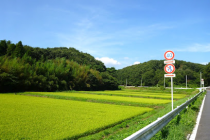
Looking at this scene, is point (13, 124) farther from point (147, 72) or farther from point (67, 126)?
point (147, 72)

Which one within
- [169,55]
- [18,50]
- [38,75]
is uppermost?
[18,50]

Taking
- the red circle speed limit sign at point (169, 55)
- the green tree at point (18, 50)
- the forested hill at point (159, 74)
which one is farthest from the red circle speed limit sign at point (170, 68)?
the forested hill at point (159, 74)

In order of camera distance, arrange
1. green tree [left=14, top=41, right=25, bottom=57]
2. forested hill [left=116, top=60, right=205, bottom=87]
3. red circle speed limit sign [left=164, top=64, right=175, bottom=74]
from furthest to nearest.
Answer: forested hill [left=116, top=60, right=205, bottom=87]
green tree [left=14, top=41, right=25, bottom=57]
red circle speed limit sign [left=164, top=64, right=175, bottom=74]

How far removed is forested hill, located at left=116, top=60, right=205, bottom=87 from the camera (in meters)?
73.5

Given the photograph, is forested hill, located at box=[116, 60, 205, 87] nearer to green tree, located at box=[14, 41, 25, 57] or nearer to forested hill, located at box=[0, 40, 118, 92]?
forested hill, located at box=[0, 40, 118, 92]

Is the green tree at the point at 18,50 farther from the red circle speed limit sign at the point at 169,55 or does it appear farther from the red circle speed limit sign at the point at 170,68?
the red circle speed limit sign at the point at 170,68

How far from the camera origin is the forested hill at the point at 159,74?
2894 inches

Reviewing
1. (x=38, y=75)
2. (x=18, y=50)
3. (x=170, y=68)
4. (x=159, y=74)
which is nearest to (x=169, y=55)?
(x=170, y=68)

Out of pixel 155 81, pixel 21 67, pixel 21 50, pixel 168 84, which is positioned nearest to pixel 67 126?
pixel 21 67

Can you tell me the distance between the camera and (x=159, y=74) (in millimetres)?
80812

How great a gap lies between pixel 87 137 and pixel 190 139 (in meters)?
3.21

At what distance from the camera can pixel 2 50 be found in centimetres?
4606

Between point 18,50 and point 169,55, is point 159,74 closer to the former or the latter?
point 18,50

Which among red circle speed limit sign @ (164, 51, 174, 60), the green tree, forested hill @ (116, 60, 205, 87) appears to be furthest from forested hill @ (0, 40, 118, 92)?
forested hill @ (116, 60, 205, 87)
